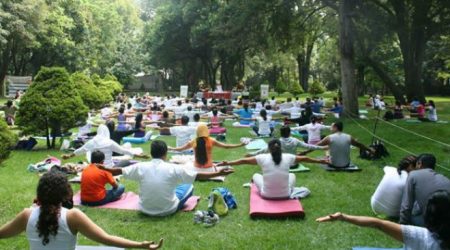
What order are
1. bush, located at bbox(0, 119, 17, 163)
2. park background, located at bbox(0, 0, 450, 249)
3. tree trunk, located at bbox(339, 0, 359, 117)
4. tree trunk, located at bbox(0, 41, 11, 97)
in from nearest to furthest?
park background, located at bbox(0, 0, 450, 249) → bush, located at bbox(0, 119, 17, 163) → tree trunk, located at bbox(339, 0, 359, 117) → tree trunk, located at bbox(0, 41, 11, 97)

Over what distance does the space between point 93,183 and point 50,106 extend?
6807 mm

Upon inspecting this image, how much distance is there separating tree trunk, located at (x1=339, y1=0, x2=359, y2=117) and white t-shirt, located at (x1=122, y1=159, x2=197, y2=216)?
52.8 ft

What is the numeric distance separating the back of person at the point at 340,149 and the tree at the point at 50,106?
769 centimetres

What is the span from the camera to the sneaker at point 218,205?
298 inches

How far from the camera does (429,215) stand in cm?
385

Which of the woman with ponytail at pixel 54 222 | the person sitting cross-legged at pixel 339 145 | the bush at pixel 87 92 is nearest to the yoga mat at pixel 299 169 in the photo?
the person sitting cross-legged at pixel 339 145

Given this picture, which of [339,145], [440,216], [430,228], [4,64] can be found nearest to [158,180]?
[430,228]

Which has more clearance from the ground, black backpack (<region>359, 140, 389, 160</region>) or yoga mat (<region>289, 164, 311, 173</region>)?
black backpack (<region>359, 140, 389, 160</region>)

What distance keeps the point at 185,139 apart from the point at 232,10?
11.5m

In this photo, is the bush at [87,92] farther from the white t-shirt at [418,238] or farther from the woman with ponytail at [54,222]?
the white t-shirt at [418,238]

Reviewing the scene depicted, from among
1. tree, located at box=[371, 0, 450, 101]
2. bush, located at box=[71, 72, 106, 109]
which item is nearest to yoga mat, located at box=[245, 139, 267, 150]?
bush, located at box=[71, 72, 106, 109]

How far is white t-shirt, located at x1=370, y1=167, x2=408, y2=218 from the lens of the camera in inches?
282

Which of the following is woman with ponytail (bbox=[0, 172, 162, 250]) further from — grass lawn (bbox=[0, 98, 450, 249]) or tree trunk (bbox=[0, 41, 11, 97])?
tree trunk (bbox=[0, 41, 11, 97])

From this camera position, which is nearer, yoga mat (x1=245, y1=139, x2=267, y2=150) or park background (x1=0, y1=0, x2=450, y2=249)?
park background (x1=0, y1=0, x2=450, y2=249)
